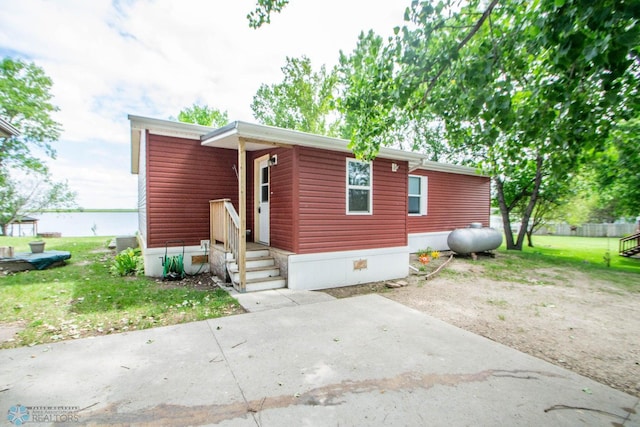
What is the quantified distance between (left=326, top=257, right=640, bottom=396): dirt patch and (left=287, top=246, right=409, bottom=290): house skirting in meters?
0.28

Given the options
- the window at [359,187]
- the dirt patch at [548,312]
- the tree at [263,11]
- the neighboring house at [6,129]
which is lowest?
the dirt patch at [548,312]

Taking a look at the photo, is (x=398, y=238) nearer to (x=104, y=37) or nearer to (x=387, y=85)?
(x=387, y=85)

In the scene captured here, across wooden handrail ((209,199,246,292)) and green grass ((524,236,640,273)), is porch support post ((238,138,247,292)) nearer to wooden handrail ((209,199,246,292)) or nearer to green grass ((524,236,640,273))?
wooden handrail ((209,199,246,292))

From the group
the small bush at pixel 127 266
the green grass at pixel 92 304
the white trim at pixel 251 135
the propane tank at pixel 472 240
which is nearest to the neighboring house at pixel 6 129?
the white trim at pixel 251 135

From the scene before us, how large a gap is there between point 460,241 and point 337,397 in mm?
8934

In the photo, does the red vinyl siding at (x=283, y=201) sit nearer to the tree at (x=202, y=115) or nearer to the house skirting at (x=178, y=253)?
the house skirting at (x=178, y=253)

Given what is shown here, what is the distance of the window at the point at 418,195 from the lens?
1079 cm

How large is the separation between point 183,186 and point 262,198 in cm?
188

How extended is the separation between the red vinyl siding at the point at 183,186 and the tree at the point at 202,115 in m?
18.8

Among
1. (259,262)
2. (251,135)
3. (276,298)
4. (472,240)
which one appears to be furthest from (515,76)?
(472,240)

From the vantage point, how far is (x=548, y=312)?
4.84m

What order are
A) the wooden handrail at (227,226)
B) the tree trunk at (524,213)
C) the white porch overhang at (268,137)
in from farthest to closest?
1. the tree trunk at (524,213)
2. the wooden handrail at (227,226)
3. the white porch overhang at (268,137)

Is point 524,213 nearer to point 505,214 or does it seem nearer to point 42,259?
point 505,214

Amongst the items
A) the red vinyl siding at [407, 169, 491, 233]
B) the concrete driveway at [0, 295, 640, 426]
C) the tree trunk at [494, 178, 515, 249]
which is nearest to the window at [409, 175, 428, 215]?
the red vinyl siding at [407, 169, 491, 233]
